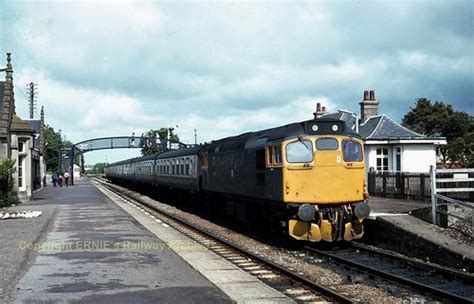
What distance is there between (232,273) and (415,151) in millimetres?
23304

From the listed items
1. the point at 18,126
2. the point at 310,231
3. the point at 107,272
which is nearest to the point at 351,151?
the point at 310,231

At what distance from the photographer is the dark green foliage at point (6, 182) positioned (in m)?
25.2

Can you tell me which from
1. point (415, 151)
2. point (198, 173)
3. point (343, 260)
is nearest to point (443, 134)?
point (415, 151)

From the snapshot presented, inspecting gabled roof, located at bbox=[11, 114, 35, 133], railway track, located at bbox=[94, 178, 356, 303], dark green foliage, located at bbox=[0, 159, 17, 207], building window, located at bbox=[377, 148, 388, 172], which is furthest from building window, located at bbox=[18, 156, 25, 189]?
building window, located at bbox=[377, 148, 388, 172]

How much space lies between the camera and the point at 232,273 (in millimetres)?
9766

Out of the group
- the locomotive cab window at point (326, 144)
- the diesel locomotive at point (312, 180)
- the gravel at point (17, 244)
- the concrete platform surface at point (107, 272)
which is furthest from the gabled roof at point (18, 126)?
the locomotive cab window at point (326, 144)

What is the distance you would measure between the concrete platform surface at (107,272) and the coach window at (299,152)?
3339 millimetres

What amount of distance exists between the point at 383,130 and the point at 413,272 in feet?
75.6

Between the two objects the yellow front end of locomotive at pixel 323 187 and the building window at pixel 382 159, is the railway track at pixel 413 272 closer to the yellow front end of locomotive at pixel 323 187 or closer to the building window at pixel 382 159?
the yellow front end of locomotive at pixel 323 187

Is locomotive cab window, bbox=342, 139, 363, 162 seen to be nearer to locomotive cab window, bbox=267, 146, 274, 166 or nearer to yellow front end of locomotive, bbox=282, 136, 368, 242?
yellow front end of locomotive, bbox=282, 136, 368, 242

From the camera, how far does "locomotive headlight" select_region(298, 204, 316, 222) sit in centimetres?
1213

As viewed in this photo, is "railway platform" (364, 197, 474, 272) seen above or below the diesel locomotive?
below

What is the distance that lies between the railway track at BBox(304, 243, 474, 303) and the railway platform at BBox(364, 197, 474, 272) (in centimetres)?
66

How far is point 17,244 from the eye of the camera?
43.0 feet
